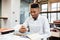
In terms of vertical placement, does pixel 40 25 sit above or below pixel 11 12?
below

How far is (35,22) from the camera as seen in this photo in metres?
1.44

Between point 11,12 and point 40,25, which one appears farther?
point 11,12

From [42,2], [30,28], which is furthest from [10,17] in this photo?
[30,28]

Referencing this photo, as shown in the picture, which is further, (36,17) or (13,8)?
(13,8)

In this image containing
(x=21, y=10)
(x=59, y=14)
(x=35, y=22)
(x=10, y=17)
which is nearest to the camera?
(x=35, y=22)

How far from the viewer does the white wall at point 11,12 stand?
5.08 m

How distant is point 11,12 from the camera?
5062 millimetres

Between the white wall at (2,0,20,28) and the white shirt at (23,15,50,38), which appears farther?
the white wall at (2,0,20,28)

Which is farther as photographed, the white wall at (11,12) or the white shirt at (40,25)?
the white wall at (11,12)

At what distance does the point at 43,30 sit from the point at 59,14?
186 cm

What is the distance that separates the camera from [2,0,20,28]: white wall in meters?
5.08

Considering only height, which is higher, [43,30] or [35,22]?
[35,22]

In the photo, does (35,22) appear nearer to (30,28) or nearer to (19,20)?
(30,28)

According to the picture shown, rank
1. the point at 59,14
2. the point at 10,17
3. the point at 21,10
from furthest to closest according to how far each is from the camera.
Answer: the point at 21,10 < the point at 10,17 < the point at 59,14
